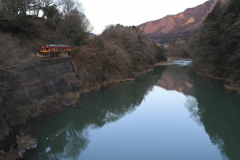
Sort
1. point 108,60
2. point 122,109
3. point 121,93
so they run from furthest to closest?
point 108,60 → point 121,93 → point 122,109

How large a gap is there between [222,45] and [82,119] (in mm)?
17715

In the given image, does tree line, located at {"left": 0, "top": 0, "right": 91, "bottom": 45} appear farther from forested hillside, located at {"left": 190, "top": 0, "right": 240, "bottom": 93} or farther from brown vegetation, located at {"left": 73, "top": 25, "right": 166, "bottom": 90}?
forested hillside, located at {"left": 190, "top": 0, "right": 240, "bottom": 93}

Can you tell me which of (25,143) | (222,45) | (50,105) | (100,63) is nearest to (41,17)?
(100,63)

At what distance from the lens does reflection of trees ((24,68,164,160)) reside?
26.3 ft

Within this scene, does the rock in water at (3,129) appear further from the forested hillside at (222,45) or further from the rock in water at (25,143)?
the forested hillside at (222,45)

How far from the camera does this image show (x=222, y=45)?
19266 mm

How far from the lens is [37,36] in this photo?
1822cm

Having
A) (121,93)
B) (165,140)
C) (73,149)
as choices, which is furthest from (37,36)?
(165,140)

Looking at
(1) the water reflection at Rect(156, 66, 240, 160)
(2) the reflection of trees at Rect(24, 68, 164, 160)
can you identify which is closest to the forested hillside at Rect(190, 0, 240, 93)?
(1) the water reflection at Rect(156, 66, 240, 160)

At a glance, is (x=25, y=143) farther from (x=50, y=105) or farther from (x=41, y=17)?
(x=41, y=17)

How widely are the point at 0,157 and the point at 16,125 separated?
311 centimetres

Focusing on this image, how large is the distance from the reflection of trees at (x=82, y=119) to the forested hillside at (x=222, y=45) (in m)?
9.86

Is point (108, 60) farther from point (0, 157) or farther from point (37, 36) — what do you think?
point (0, 157)

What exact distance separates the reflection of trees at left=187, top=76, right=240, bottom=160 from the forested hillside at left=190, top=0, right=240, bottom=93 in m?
2.01
